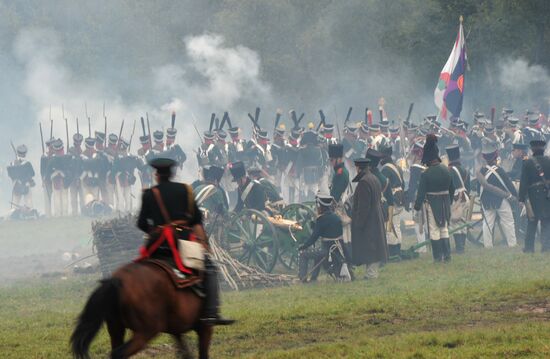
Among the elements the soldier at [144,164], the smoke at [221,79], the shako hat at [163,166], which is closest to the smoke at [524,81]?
the soldier at [144,164]

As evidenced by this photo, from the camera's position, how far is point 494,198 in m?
Answer: 20.9

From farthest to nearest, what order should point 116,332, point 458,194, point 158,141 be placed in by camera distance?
point 158,141 < point 458,194 < point 116,332

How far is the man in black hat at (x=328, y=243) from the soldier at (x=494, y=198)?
496 cm

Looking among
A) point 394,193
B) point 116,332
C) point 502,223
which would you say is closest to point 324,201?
point 394,193

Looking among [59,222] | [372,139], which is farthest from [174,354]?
[59,222]

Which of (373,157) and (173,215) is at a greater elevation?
(373,157)

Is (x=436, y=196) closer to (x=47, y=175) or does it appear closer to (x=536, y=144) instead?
(x=536, y=144)

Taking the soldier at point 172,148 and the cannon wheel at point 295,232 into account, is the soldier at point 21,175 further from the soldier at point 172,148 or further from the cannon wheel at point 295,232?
the cannon wheel at point 295,232

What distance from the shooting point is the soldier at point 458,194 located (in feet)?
66.0

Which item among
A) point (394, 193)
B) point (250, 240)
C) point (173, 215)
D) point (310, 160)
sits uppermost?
point (310, 160)

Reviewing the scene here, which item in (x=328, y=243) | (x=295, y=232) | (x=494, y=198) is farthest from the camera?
(x=494, y=198)

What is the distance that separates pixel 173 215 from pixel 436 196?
999cm

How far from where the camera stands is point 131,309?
27.1ft

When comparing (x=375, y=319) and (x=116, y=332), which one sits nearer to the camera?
(x=116, y=332)
